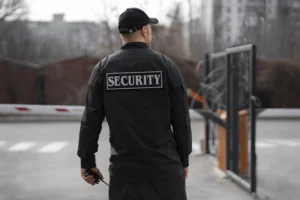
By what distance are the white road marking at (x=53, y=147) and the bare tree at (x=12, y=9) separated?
14679mm

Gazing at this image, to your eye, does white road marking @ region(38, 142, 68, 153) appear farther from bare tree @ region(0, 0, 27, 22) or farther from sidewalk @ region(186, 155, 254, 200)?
bare tree @ region(0, 0, 27, 22)

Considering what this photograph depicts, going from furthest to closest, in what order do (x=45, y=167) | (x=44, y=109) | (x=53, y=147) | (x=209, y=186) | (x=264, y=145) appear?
1. (x=264, y=145)
2. (x=53, y=147)
3. (x=45, y=167)
4. (x=209, y=186)
5. (x=44, y=109)

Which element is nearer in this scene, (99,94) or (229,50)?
(99,94)

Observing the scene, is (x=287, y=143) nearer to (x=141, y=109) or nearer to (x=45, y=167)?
(x=45, y=167)

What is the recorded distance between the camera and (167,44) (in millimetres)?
27172

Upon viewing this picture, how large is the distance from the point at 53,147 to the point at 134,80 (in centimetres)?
1044

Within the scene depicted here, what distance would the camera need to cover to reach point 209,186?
7.58 meters

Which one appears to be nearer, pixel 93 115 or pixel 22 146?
pixel 93 115

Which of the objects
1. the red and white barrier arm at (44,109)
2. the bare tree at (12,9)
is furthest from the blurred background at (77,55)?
the red and white barrier arm at (44,109)

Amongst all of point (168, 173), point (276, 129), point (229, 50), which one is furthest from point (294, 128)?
point (168, 173)

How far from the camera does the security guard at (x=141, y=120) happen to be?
3016 mm

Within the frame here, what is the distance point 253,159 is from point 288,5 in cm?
922

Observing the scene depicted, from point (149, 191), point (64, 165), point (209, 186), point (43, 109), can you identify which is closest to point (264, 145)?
point (64, 165)

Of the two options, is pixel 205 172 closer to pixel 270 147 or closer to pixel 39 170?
pixel 39 170
